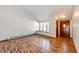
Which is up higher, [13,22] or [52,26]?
[13,22]

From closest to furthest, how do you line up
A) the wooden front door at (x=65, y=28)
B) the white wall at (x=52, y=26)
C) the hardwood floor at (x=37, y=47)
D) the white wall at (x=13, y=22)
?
the hardwood floor at (x=37, y=47) → the white wall at (x=13, y=22) → the white wall at (x=52, y=26) → the wooden front door at (x=65, y=28)

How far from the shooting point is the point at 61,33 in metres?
11.7

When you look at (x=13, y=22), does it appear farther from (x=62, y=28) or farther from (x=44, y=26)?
(x=62, y=28)

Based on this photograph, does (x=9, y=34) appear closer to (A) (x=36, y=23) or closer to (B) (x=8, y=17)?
(B) (x=8, y=17)

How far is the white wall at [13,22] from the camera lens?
762 centimetres

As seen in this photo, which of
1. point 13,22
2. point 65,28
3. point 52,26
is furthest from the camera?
point 65,28

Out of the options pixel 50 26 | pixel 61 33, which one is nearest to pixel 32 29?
pixel 50 26

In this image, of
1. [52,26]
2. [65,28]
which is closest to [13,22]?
[52,26]

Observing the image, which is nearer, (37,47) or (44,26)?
(37,47)

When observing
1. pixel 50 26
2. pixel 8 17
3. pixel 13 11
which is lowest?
pixel 50 26

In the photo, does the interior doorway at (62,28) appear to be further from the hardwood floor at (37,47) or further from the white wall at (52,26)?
the hardwood floor at (37,47)

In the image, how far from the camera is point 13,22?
857 centimetres

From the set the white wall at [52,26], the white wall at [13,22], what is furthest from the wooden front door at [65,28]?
the white wall at [13,22]
